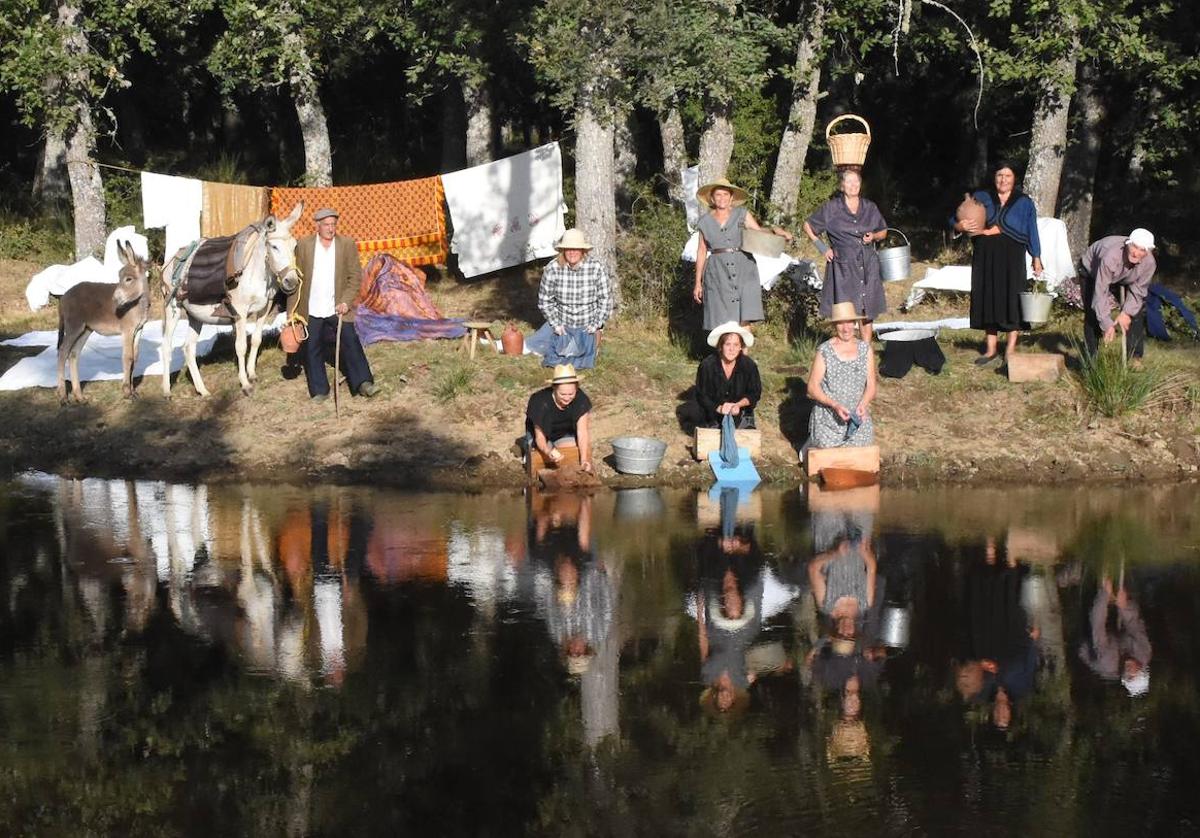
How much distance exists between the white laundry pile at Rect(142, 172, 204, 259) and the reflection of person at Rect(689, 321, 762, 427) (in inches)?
408

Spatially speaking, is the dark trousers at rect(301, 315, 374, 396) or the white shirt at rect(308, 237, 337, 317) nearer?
the dark trousers at rect(301, 315, 374, 396)

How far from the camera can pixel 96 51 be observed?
80.3ft

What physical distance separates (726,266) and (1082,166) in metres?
10.4

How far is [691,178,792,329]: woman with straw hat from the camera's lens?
1545cm

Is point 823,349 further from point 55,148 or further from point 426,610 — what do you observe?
point 55,148

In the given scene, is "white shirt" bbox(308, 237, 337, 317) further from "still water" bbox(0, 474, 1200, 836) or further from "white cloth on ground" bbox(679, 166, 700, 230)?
"white cloth on ground" bbox(679, 166, 700, 230)

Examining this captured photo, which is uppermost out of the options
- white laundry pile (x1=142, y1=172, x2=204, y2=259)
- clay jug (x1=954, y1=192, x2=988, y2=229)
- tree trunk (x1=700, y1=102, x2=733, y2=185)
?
tree trunk (x1=700, y1=102, x2=733, y2=185)

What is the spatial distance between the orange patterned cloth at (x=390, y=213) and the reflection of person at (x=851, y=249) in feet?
28.0

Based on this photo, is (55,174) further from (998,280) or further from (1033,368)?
(1033,368)

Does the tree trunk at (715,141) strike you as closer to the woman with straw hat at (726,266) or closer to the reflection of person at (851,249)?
the woman with straw hat at (726,266)

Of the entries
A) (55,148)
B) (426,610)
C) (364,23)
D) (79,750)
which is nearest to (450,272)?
(364,23)

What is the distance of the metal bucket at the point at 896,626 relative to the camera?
29.9ft

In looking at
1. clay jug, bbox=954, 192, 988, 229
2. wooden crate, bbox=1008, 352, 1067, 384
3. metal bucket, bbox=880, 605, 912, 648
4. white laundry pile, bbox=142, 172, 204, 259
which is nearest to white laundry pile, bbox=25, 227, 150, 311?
white laundry pile, bbox=142, 172, 204, 259

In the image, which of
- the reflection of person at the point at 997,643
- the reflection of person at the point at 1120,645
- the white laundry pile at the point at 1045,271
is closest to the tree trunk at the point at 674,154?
the white laundry pile at the point at 1045,271
